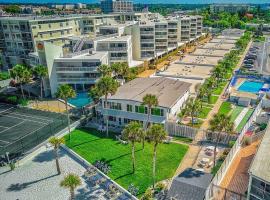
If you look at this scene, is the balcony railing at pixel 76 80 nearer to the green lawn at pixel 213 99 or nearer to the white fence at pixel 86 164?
the white fence at pixel 86 164

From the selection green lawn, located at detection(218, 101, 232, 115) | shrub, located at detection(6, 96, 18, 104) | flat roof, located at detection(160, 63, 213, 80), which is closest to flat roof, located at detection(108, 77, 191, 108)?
green lawn, located at detection(218, 101, 232, 115)

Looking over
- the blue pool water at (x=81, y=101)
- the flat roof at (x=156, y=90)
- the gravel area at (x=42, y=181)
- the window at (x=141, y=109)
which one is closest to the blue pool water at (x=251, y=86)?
the flat roof at (x=156, y=90)

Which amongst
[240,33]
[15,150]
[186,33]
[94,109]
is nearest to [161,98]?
[94,109]

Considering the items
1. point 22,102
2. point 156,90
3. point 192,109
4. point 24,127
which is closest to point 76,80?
point 22,102

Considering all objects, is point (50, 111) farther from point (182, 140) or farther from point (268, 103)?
point (268, 103)

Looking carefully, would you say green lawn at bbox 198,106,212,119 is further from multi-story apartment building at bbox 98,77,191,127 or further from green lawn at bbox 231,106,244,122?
green lawn at bbox 231,106,244,122

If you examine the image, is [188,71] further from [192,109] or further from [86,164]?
[86,164]

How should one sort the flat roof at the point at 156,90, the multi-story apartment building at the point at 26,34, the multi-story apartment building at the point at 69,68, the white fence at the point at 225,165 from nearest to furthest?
1. the white fence at the point at 225,165
2. the flat roof at the point at 156,90
3. the multi-story apartment building at the point at 69,68
4. the multi-story apartment building at the point at 26,34
